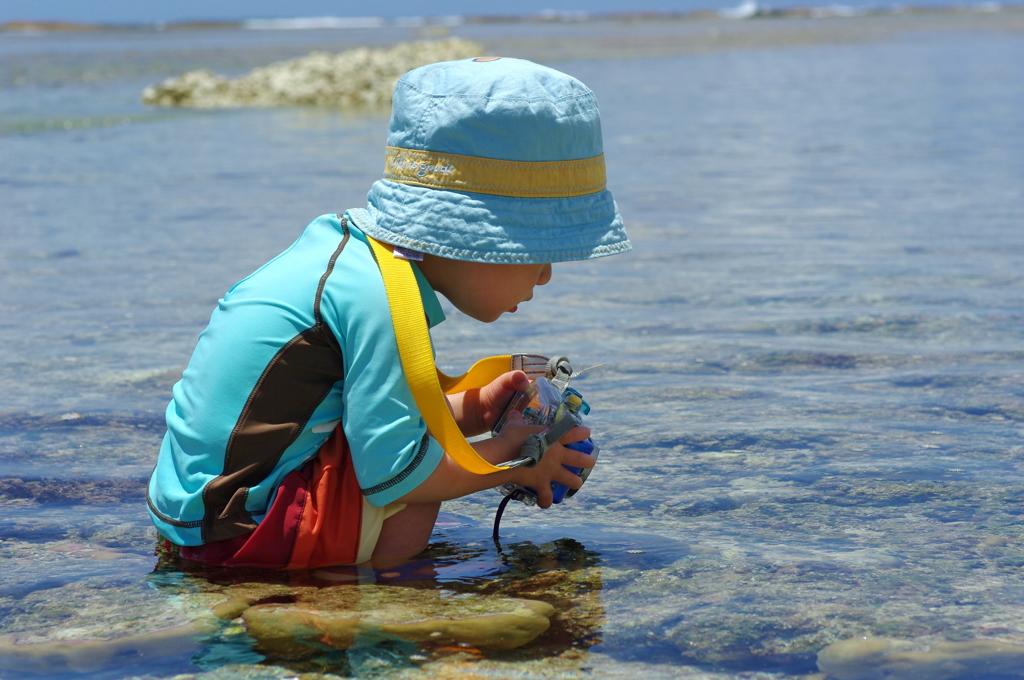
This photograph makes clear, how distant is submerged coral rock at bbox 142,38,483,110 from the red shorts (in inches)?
642

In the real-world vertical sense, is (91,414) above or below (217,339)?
below

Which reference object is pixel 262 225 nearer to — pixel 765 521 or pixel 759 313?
pixel 759 313

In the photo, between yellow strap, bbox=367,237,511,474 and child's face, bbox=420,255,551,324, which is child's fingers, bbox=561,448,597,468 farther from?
child's face, bbox=420,255,551,324

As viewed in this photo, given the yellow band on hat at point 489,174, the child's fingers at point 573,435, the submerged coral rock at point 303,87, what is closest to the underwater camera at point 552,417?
the child's fingers at point 573,435

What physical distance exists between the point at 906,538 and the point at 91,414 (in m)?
2.57

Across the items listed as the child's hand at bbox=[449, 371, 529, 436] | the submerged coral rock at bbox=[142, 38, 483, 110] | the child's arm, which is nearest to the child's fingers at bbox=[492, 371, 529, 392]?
the child's hand at bbox=[449, 371, 529, 436]

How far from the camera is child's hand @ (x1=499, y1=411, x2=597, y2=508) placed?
8.39 feet

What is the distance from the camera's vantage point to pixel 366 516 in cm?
246

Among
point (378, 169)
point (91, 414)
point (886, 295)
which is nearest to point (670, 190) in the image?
point (378, 169)

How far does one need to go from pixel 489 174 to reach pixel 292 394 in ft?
2.02

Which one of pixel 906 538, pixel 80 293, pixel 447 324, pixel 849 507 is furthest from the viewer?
pixel 80 293

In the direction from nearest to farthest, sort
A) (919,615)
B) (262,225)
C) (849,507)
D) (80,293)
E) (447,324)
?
(919,615) → (849,507) → (447,324) → (80,293) → (262,225)

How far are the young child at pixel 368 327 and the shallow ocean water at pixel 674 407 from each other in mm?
185

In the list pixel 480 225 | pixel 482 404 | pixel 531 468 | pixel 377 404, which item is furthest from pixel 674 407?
pixel 377 404
